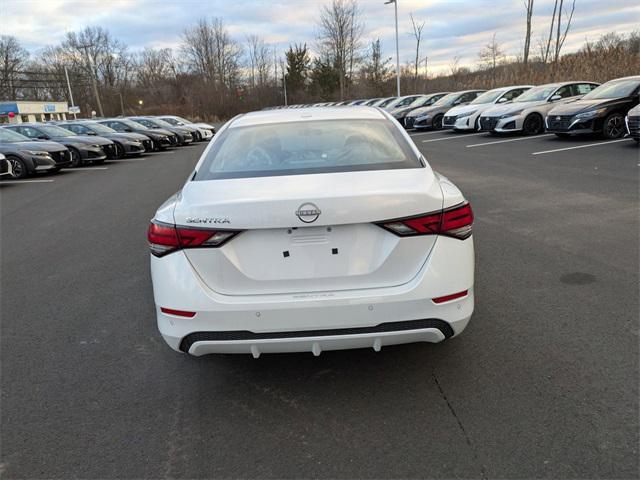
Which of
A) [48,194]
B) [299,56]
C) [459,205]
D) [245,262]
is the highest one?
[299,56]

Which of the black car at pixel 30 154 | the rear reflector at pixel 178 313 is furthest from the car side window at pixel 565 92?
the rear reflector at pixel 178 313

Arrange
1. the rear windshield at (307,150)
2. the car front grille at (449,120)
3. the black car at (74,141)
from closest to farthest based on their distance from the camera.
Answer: the rear windshield at (307,150)
the black car at (74,141)
the car front grille at (449,120)

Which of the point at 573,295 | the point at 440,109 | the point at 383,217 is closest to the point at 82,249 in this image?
the point at 383,217

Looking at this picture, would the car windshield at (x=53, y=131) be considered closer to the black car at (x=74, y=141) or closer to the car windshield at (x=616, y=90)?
the black car at (x=74, y=141)

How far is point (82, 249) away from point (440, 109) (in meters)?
19.9

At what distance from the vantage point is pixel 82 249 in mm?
6477

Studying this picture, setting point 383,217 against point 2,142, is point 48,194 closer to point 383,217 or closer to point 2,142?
point 2,142

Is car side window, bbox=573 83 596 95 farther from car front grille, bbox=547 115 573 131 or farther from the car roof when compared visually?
the car roof

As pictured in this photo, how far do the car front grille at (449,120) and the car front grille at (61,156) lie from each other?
47.5 ft

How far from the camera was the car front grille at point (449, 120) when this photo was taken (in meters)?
20.6

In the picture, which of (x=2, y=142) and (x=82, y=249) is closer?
(x=82, y=249)

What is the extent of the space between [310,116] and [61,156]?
14.2 m

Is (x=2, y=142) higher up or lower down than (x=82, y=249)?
higher up

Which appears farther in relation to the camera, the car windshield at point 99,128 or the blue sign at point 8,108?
the blue sign at point 8,108
